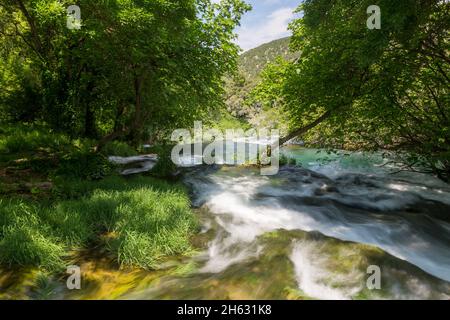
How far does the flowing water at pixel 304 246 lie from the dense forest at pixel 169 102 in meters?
0.15

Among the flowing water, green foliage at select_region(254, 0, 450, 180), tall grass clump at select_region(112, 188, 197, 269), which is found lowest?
the flowing water

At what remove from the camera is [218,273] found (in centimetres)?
524

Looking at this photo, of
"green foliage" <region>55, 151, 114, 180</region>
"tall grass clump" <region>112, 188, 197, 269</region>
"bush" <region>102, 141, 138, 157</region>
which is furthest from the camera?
"bush" <region>102, 141, 138, 157</region>

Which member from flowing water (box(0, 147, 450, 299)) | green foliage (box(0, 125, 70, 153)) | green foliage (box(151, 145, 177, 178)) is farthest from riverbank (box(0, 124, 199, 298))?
green foliage (box(151, 145, 177, 178))

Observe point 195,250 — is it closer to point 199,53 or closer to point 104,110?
point 199,53

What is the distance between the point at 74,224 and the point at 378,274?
576cm

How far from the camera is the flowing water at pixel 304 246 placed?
4.70 meters

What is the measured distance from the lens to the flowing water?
15.4ft

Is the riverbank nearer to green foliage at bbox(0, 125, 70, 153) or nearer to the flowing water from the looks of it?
the flowing water

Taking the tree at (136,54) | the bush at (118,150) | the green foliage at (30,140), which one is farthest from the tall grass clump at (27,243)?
the bush at (118,150)

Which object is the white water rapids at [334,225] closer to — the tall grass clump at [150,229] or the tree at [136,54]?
the tall grass clump at [150,229]

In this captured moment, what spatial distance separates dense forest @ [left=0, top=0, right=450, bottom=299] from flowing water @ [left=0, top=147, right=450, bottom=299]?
0.15 metres

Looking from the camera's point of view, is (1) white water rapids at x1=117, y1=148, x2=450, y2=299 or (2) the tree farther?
(2) the tree
